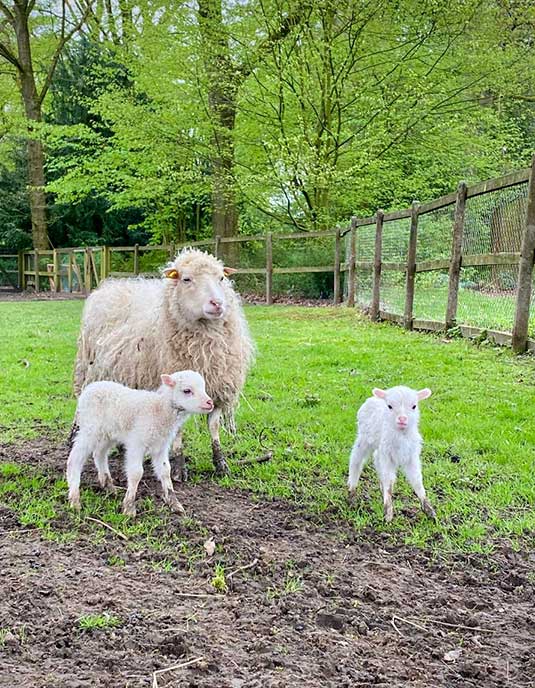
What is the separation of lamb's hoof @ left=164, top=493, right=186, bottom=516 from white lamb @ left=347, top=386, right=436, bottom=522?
3.71 ft

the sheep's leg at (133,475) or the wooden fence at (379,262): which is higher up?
the wooden fence at (379,262)

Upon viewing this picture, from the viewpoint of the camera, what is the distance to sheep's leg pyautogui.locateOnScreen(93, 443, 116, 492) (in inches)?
157

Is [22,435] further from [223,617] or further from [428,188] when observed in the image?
[428,188]

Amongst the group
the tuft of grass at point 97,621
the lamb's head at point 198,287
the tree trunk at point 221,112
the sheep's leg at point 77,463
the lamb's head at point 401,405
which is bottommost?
the tuft of grass at point 97,621

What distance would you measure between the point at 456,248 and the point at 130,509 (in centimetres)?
688

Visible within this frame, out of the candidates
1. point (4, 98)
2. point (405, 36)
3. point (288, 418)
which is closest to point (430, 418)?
point (288, 418)

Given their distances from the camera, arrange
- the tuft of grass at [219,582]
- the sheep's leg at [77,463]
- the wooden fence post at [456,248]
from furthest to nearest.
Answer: the wooden fence post at [456,248], the sheep's leg at [77,463], the tuft of grass at [219,582]

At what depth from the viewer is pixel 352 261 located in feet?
49.2

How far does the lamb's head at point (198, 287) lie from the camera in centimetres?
451

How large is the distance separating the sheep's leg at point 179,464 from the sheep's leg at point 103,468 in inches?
17.5

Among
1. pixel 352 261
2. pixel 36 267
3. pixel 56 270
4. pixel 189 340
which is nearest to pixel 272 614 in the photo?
pixel 189 340

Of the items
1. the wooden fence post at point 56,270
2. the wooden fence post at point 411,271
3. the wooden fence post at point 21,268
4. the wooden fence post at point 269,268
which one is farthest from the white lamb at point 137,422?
the wooden fence post at point 21,268

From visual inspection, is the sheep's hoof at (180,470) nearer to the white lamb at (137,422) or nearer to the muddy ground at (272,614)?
the white lamb at (137,422)

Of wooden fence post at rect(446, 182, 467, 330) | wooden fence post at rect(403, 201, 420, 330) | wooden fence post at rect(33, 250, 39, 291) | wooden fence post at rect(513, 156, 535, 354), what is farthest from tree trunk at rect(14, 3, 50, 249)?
wooden fence post at rect(513, 156, 535, 354)
